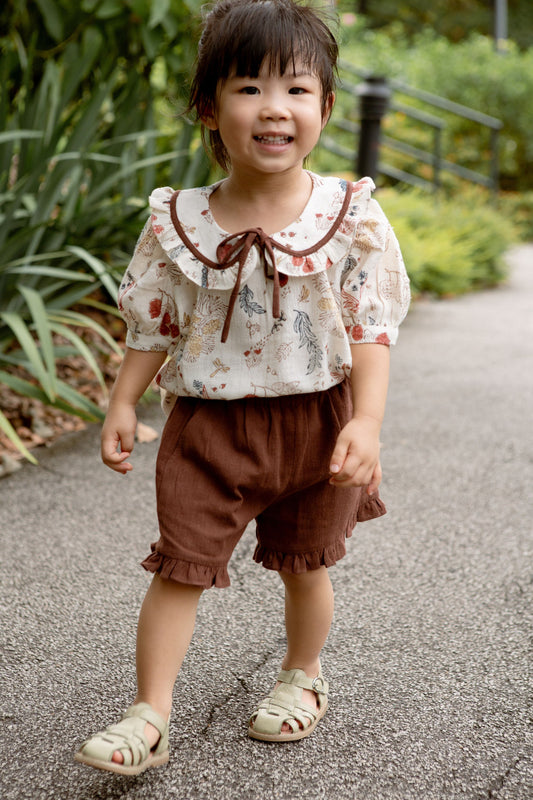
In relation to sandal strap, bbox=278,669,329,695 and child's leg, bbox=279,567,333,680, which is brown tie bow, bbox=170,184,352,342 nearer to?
child's leg, bbox=279,567,333,680

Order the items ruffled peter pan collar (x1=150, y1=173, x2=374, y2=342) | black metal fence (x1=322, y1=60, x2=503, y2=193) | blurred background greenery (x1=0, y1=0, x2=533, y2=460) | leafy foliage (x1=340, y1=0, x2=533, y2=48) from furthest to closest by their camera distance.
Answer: leafy foliage (x1=340, y1=0, x2=533, y2=48) → black metal fence (x1=322, y1=60, x2=503, y2=193) → blurred background greenery (x1=0, y1=0, x2=533, y2=460) → ruffled peter pan collar (x1=150, y1=173, x2=374, y2=342)

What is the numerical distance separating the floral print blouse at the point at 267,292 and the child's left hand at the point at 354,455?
0.39ft

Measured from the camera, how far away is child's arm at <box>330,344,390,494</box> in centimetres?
159

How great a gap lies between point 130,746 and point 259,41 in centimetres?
119

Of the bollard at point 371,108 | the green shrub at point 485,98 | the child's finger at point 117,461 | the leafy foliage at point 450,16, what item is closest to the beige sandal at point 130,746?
the child's finger at point 117,461

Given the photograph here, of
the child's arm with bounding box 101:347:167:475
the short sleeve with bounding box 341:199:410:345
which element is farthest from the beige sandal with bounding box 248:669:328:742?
the short sleeve with bounding box 341:199:410:345

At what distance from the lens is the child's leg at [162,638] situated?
1.64 m

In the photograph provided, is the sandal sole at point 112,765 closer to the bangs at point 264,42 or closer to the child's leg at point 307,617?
the child's leg at point 307,617

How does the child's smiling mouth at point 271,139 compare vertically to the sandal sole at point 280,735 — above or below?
above

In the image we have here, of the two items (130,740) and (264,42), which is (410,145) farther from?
(130,740)

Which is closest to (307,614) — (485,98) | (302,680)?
(302,680)

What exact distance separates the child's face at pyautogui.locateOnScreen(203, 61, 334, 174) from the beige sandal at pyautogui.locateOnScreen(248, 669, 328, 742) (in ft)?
3.30

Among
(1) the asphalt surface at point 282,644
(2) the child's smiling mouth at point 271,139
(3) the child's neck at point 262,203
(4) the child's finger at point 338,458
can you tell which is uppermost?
(2) the child's smiling mouth at point 271,139

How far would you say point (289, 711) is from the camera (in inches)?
71.0
